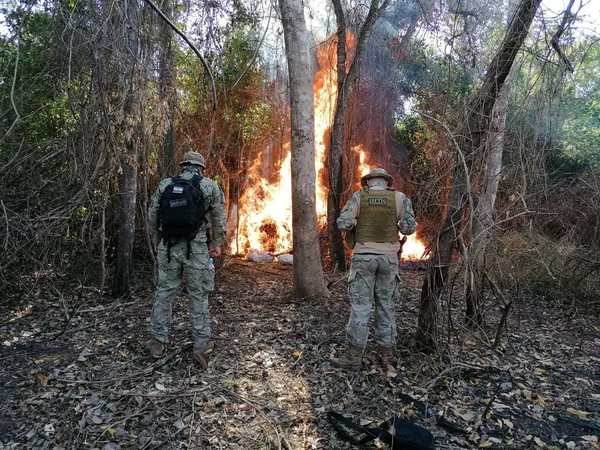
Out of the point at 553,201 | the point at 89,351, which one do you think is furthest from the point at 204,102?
the point at 553,201

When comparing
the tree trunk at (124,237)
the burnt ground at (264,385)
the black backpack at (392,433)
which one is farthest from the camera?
the tree trunk at (124,237)

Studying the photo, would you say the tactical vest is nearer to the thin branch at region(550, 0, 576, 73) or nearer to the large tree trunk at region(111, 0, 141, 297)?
the thin branch at region(550, 0, 576, 73)

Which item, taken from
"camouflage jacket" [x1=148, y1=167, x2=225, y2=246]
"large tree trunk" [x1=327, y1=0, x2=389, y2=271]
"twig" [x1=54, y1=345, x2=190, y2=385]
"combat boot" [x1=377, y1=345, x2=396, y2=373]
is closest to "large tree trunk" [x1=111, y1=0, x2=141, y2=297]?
"camouflage jacket" [x1=148, y1=167, x2=225, y2=246]

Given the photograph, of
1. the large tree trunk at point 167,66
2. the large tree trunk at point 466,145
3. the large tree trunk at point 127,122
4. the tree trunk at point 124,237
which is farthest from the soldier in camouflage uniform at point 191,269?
the large tree trunk at point 466,145

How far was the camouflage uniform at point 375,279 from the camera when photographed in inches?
163

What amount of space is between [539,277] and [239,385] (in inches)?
247

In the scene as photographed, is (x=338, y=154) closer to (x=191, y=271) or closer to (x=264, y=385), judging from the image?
(x=191, y=271)

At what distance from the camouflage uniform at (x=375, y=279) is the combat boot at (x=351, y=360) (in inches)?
1.7

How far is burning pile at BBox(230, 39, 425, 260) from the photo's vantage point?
34.3 feet

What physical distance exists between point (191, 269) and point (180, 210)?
61 centimetres

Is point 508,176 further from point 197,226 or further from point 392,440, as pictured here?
point 197,226

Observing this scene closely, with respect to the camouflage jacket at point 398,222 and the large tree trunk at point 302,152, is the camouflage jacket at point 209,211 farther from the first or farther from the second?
the large tree trunk at point 302,152

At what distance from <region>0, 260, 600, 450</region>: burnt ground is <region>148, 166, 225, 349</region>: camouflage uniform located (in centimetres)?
35

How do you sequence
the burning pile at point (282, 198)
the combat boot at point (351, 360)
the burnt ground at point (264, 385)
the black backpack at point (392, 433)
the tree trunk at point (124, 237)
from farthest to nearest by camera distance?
the burning pile at point (282, 198) → the tree trunk at point (124, 237) → the combat boot at point (351, 360) → the burnt ground at point (264, 385) → the black backpack at point (392, 433)
